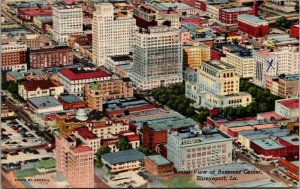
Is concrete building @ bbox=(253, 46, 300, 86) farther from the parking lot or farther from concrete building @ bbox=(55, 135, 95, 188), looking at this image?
concrete building @ bbox=(55, 135, 95, 188)

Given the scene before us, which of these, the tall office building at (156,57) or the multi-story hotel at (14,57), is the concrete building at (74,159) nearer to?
the tall office building at (156,57)

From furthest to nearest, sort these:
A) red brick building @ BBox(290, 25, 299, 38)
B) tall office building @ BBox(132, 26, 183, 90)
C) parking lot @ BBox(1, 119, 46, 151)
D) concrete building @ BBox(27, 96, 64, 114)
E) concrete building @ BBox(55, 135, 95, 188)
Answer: red brick building @ BBox(290, 25, 299, 38) → tall office building @ BBox(132, 26, 183, 90) → concrete building @ BBox(27, 96, 64, 114) → parking lot @ BBox(1, 119, 46, 151) → concrete building @ BBox(55, 135, 95, 188)

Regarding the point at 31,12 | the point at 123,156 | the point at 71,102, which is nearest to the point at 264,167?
the point at 123,156

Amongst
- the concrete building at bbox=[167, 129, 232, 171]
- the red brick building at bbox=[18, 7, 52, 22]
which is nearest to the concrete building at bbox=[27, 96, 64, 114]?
the concrete building at bbox=[167, 129, 232, 171]

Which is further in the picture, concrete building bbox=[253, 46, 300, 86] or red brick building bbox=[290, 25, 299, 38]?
red brick building bbox=[290, 25, 299, 38]

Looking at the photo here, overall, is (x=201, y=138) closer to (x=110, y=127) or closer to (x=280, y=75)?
(x=110, y=127)

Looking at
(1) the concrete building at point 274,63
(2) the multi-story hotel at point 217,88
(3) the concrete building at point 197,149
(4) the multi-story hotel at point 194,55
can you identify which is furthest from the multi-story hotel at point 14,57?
(3) the concrete building at point 197,149
